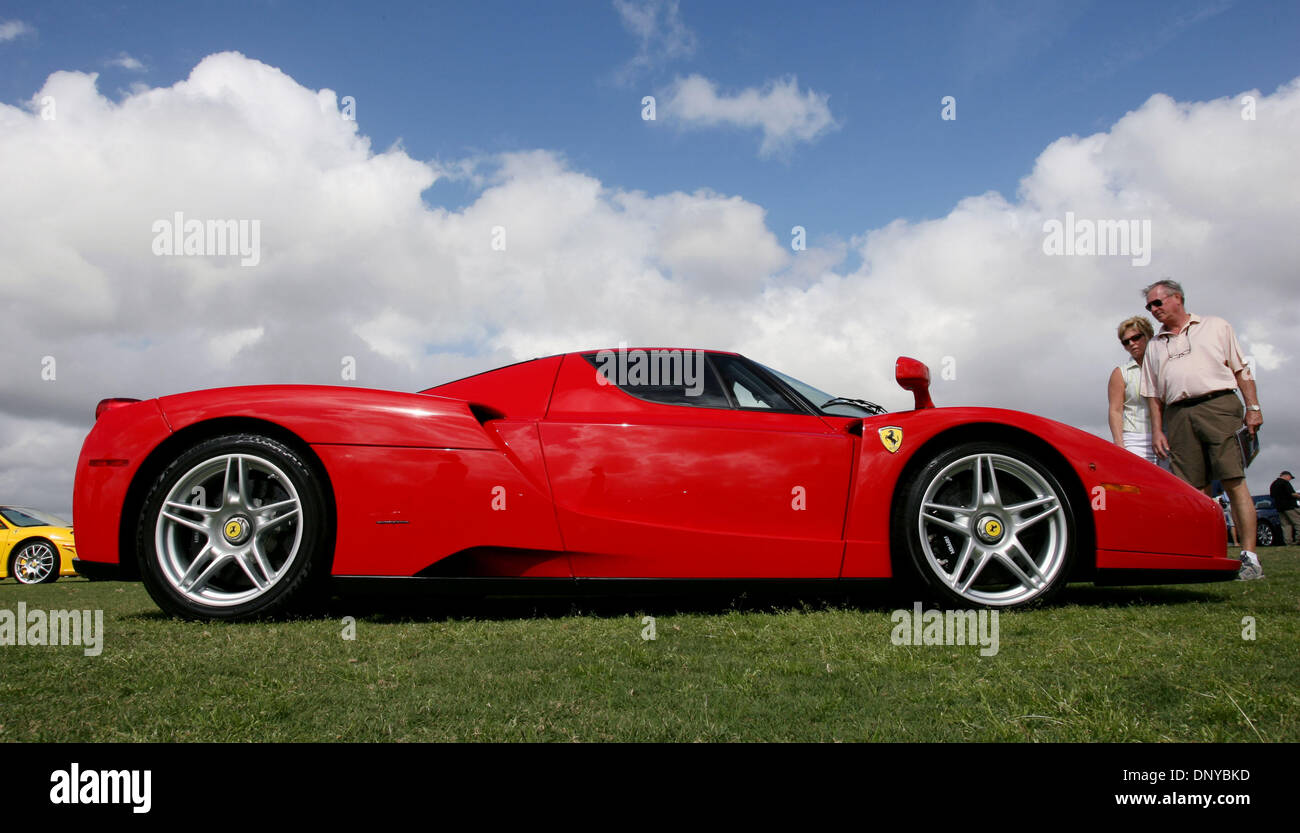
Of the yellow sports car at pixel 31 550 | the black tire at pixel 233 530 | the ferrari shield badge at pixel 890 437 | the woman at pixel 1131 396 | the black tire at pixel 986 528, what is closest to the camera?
the black tire at pixel 233 530

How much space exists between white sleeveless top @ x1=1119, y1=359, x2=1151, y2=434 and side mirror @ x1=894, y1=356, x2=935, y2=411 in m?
2.77

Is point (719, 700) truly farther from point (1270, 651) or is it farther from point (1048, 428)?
point (1048, 428)

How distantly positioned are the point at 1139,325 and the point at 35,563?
598 inches

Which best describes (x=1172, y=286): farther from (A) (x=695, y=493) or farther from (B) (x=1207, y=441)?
(A) (x=695, y=493)

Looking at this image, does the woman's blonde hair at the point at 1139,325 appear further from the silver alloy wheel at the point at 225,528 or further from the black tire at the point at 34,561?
the black tire at the point at 34,561

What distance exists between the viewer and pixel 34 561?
11.9m

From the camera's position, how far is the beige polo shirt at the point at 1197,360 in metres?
4.75

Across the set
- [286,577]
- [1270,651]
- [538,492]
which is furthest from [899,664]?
[286,577]

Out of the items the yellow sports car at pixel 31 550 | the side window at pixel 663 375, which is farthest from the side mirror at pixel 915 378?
the yellow sports car at pixel 31 550

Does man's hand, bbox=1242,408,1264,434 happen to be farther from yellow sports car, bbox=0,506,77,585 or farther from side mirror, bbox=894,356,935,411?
yellow sports car, bbox=0,506,77,585

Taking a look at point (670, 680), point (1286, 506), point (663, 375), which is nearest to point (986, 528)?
point (663, 375)

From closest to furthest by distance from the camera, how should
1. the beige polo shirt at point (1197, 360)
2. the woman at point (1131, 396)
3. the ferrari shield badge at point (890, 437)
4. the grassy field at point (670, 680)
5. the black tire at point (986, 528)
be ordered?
the grassy field at point (670, 680), the black tire at point (986, 528), the ferrari shield badge at point (890, 437), the beige polo shirt at point (1197, 360), the woman at point (1131, 396)

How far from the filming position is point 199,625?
3055mm
